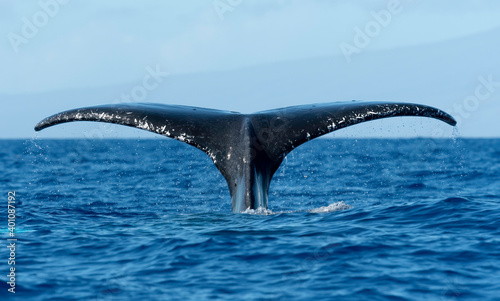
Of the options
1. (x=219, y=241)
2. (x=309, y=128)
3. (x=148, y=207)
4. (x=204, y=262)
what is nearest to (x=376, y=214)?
(x=309, y=128)

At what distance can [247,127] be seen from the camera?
10156 mm

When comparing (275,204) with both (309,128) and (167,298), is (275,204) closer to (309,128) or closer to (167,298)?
(309,128)

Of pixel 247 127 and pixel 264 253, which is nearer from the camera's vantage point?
pixel 264 253

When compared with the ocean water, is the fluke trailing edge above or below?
above

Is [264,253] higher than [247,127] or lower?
lower

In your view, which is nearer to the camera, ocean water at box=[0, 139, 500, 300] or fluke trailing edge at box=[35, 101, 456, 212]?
ocean water at box=[0, 139, 500, 300]

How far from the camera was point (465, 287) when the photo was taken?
24.0 ft

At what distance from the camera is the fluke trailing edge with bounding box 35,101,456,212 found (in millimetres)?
9703

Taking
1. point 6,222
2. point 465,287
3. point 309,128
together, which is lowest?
point 465,287

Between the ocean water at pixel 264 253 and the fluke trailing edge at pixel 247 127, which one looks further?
the fluke trailing edge at pixel 247 127

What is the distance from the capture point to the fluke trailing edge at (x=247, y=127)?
9703mm

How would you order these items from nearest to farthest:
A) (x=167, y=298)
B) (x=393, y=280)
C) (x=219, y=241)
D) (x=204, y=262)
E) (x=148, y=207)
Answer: (x=167, y=298), (x=393, y=280), (x=204, y=262), (x=219, y=241), (x=148, y=207)

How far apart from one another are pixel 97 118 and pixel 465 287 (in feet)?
17.1

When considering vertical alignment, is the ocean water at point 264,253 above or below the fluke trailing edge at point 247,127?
below
